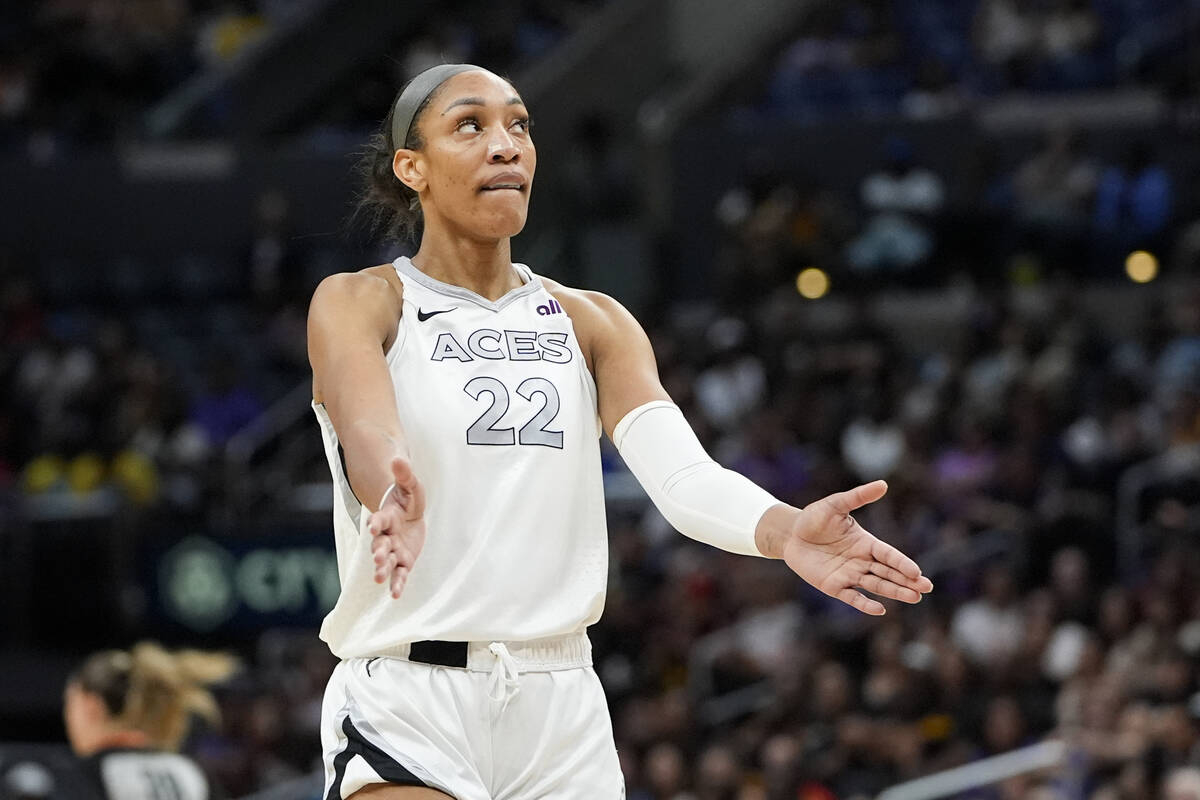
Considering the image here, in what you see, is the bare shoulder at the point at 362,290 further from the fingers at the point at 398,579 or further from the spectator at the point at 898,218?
the spectator at the point at 898,218

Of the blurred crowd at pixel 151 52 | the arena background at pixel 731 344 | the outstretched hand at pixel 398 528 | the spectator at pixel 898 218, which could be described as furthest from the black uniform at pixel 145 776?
the blurred crowd at pixel 151 52

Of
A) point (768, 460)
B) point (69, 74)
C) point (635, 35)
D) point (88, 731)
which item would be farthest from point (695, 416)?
point (69, 74)

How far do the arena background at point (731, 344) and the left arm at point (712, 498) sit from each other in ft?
9.47

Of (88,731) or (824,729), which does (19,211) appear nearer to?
(824,729)

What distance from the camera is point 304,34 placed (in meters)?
20.2

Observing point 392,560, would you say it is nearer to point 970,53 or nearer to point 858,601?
point 858,601

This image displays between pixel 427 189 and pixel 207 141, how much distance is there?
15701 mm

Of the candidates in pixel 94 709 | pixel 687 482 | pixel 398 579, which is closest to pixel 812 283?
pixel 94 709

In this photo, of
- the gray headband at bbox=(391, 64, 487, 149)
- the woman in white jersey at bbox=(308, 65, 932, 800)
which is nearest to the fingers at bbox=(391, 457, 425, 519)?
the woman in white jersey at bbox=(308, 65, 932, 800)

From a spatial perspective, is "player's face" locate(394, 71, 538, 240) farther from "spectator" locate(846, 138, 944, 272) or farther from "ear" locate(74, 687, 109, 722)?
"spectator" locate(846, 138, 944, 272)

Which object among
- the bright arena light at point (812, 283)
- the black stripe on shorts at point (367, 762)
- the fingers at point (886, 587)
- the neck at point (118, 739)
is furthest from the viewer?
the bright arena light at point (812, 283)

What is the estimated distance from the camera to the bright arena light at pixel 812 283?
15.1 metres

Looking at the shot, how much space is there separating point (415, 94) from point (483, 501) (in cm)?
92

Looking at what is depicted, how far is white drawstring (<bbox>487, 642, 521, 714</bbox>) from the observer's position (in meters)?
3.78
